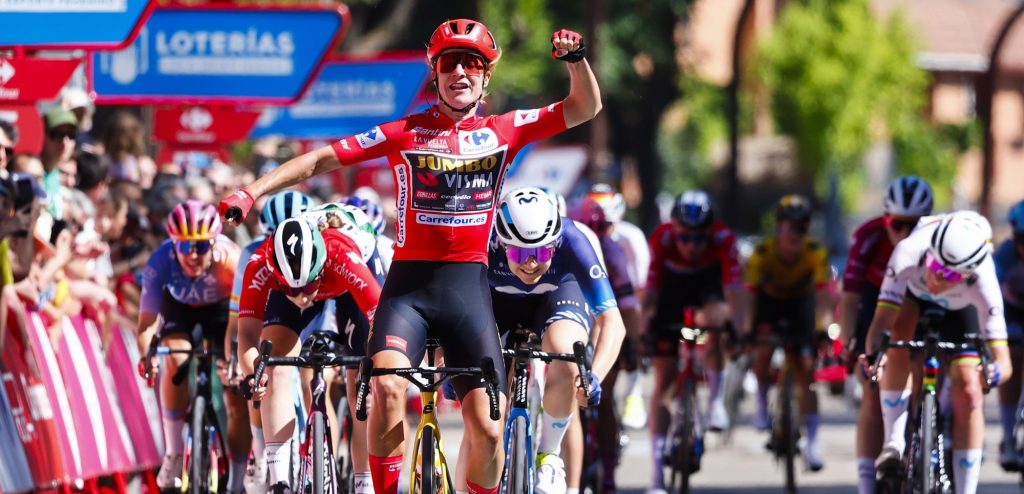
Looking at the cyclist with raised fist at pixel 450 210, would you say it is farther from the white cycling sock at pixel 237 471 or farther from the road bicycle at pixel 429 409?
the white cycling sock at pixel 237 471

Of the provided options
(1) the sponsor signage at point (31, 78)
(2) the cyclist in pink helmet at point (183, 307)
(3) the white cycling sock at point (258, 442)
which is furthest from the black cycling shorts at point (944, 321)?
(1) the sponsor signage at point (31, 78)

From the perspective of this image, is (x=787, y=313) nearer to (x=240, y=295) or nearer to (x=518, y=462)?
(x=240, y=295)

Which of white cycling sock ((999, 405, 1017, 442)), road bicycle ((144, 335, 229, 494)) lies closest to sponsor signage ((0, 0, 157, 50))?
road bicycle ((144, 335, 229, 494))

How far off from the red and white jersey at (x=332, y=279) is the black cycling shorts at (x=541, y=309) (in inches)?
31.0

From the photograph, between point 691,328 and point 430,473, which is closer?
point 430,473

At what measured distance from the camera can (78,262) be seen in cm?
1166

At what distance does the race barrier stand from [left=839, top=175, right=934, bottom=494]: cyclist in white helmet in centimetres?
426

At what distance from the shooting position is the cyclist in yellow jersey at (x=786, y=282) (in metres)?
14.5

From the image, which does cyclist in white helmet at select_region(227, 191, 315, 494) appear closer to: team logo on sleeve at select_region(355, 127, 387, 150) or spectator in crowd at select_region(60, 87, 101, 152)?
team logo on sleeve at select_region(355, 127, 387, 150)

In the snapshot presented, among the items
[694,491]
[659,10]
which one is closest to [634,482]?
[694,491]

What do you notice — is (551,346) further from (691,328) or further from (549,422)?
(691,328)

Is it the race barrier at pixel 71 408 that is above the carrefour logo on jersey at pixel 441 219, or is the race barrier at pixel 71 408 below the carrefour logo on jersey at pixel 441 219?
below

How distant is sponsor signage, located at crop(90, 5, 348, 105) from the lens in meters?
14.8

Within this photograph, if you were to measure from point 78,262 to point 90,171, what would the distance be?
157 cm
